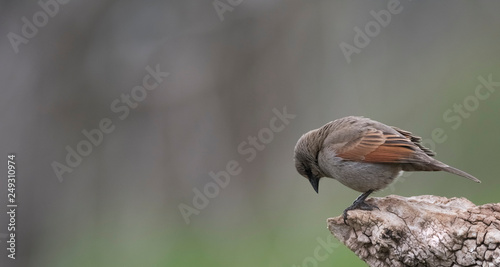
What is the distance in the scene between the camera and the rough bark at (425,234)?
3.69 m

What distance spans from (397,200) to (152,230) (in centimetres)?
514

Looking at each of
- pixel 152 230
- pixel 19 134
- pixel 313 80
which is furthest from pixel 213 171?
pixel 19 134

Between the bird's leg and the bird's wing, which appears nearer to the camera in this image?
the bird's leg

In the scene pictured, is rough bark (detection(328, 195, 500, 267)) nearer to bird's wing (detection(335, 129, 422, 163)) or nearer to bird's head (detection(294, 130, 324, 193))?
bird's wing (detection(335, 129, 422, 163))

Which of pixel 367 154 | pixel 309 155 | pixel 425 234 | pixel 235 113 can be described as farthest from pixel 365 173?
pixel 235 113

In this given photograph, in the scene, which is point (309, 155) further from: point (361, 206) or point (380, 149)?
point (361, 206)

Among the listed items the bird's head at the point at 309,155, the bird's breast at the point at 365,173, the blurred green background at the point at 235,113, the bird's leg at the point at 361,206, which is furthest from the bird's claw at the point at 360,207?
the blurred green background at the point at 235,113

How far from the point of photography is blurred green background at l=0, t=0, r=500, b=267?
26.4 ft

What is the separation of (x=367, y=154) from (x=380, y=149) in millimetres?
109

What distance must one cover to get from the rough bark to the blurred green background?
366 centimetres

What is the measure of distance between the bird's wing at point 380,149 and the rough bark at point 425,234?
690mm

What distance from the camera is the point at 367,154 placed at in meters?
4.98

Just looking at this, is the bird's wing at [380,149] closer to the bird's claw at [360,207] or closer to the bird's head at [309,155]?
the bird's head at [309,155]

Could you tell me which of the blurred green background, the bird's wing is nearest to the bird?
the bird's wing
